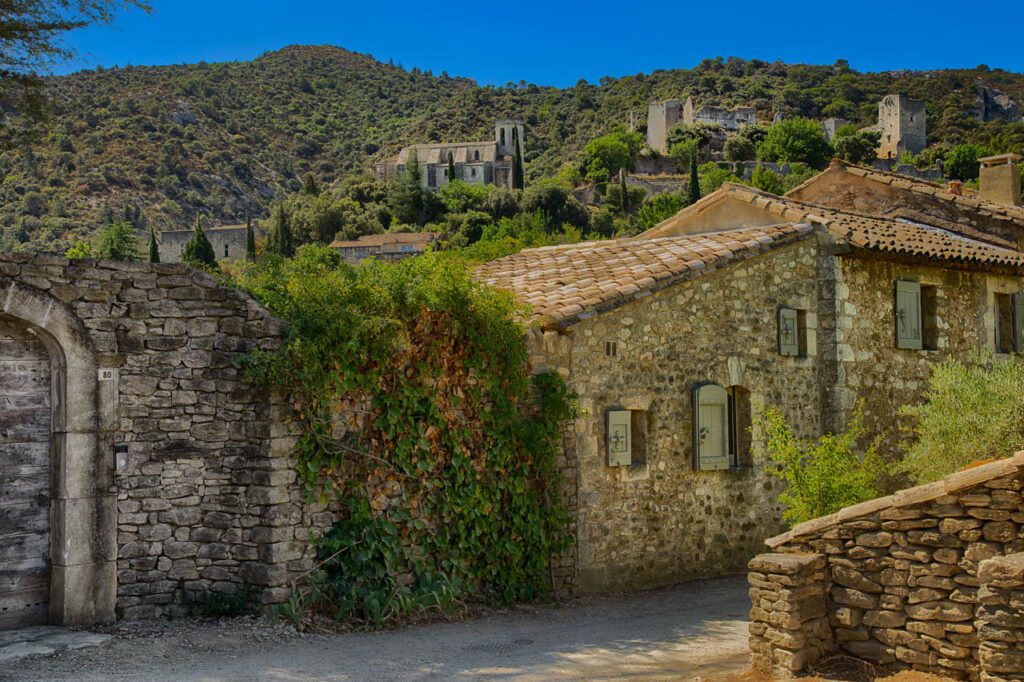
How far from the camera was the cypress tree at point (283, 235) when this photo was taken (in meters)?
62.7

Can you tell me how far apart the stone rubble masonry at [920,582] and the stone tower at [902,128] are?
3902 inches

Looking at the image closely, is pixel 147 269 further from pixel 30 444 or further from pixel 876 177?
pixel 876 177

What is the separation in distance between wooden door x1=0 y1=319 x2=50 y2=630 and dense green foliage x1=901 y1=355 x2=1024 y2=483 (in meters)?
7.79

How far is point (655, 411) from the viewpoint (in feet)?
32.1

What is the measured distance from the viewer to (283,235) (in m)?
63.8

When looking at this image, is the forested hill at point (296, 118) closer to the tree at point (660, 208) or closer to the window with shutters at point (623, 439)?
the tree at point (660, 208)

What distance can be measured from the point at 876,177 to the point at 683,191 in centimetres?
6794

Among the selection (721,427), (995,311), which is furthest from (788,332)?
(995,311)

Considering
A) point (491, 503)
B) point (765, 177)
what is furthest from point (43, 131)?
point (765, 177)

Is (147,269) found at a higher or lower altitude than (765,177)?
lower

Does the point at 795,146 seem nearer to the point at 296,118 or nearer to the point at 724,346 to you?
the point at 296,118

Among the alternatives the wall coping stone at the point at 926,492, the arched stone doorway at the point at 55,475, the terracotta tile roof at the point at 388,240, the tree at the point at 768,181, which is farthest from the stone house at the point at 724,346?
the tree at the point at 768,181

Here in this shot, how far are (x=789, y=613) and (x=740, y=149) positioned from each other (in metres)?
93.7

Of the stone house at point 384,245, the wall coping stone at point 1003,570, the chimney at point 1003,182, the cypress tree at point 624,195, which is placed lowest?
the wall coping stone at point 1003,570
